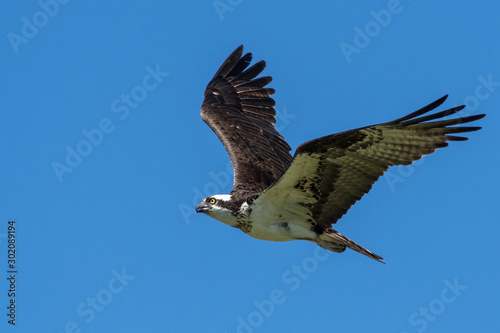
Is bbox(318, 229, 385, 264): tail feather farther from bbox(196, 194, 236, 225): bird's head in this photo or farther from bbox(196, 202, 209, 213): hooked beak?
bbox(196, 202, 209, 213): hooked beak

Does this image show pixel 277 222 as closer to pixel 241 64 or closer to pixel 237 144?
pixel 237 144

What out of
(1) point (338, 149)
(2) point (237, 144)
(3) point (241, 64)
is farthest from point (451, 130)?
(3) point (241, 64)

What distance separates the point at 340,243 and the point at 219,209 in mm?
1686

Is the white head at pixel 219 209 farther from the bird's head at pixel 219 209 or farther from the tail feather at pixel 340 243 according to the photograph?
the tail feather at pixel 340 243

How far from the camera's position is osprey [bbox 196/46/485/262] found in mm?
9234

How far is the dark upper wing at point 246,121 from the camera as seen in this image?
12391 millimetres

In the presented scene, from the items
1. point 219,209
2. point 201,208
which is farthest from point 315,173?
point 201,208

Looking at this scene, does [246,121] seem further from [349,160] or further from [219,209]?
[349,160]

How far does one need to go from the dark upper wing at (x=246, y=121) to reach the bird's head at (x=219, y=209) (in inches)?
37.0

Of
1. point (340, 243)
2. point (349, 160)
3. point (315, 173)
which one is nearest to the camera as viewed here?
point (349, 160)

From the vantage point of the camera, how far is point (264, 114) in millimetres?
14258

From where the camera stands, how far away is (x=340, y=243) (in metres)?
10.5

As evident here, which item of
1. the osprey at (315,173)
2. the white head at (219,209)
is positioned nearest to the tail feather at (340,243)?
the osprey at (315,173)

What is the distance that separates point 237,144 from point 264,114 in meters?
1.33
